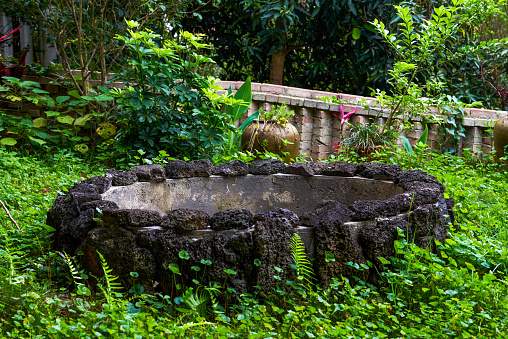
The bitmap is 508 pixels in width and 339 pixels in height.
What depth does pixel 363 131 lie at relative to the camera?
17.9 ft

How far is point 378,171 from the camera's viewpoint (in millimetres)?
3336

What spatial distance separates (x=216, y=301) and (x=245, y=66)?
6487mm

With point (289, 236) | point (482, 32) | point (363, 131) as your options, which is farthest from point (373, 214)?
point (482, 32)

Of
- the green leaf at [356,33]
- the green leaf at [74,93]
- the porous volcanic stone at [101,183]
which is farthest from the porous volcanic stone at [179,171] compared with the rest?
the green leaf at [356,33]

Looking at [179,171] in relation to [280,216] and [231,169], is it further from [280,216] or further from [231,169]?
[280,216]

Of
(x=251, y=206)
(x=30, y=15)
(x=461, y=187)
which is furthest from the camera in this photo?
(x=30, y=15)

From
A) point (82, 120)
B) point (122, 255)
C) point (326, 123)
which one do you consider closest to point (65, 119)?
point (82, 120)

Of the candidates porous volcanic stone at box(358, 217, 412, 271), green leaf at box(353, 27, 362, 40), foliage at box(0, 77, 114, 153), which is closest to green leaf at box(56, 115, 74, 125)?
foliage at box(0, 77, 114, 153)

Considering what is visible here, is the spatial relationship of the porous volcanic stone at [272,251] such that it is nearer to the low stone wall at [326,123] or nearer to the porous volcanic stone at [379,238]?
the porous volcanic stone at [379,238]

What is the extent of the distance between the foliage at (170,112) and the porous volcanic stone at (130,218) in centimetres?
195

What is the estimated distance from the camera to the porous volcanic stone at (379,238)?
2510 millimetres

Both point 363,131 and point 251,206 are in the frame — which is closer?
point 251,206

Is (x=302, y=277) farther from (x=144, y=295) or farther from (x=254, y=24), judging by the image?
(x=254, y=24)

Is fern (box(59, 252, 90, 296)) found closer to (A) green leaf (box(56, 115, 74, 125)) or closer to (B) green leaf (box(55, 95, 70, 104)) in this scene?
(A) green leaf (box(56, 115, 74, 125))
